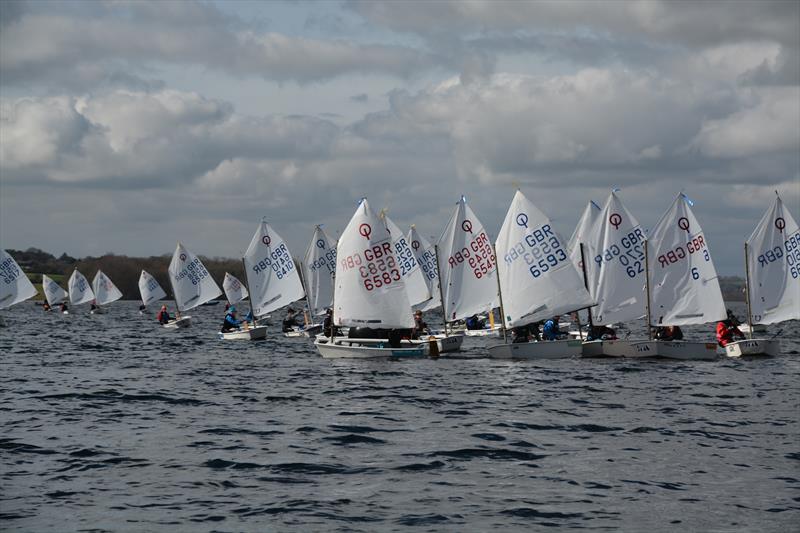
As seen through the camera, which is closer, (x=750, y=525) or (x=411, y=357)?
(x=750, y=525)

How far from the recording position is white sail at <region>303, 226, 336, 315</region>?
65938mm

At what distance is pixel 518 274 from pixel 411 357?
6112mm

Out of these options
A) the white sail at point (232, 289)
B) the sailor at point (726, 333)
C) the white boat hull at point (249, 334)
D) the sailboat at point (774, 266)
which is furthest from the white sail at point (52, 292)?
the sailboat at point (774, 266)

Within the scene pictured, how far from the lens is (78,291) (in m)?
139

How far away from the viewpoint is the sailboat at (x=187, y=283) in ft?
260

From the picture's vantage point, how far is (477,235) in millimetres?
53375

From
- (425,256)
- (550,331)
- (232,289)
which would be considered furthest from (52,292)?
(550,331)

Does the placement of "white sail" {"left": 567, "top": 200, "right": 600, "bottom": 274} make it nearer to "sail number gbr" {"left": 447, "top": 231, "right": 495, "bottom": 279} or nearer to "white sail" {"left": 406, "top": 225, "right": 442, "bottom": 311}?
"sail number gbr" {"left": 447, "top": 231, "right": 495, "bottom": 279}

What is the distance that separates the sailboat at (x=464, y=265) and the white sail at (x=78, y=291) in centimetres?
9794

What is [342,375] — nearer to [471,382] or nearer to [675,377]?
[471,382]

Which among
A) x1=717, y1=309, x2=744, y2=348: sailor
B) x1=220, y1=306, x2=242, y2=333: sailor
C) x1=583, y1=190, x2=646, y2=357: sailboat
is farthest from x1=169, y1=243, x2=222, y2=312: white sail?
x1=717, y1=309, x2=744, y2=348: sailor

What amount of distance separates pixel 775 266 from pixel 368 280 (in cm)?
1976

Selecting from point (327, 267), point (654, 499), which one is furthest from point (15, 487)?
point (327, 267)

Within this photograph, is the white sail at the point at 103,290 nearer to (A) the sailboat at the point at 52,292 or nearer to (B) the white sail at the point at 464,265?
(A) the sailboat at the point at 52,292
